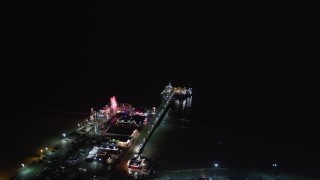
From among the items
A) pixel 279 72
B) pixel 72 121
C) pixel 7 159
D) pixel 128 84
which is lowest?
pixel 7 159

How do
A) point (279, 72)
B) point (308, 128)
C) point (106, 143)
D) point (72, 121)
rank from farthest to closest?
1. point (279, 72)
2. point (308, 128)
3. point (72, 121)
4. point (106, 143)

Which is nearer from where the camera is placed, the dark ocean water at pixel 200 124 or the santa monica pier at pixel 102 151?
the santa monica pier at pixel 102 151

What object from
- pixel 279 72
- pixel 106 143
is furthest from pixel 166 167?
pixel 279 72

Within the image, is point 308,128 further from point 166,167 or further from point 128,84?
point 128,84

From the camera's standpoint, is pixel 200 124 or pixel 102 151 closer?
pixel 102 151

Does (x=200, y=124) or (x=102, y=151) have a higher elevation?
(x=200, y=124)

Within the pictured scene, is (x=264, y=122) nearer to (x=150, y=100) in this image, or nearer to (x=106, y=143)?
(x=150, y=100)

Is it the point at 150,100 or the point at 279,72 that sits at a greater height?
the point at 279,72

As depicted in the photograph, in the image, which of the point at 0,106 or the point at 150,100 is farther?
the point at 150,100

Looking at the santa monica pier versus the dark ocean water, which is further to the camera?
the dark ocean water

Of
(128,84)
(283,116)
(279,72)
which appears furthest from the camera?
(279,72)
